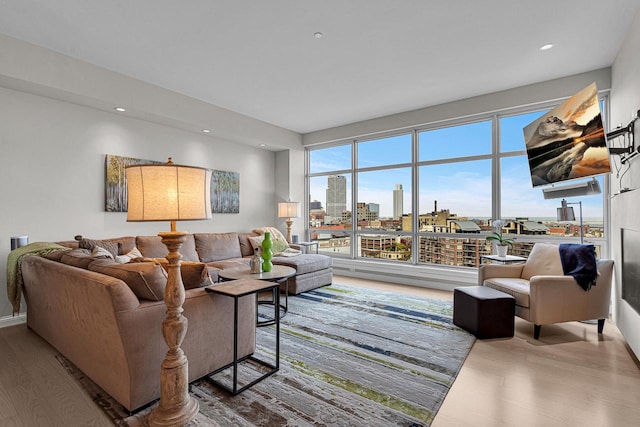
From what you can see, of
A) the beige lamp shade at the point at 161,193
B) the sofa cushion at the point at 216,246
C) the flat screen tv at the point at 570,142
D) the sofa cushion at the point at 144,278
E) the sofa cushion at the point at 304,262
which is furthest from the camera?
the sofa cushion at the point at 216,246

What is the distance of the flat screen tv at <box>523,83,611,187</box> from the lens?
280cm

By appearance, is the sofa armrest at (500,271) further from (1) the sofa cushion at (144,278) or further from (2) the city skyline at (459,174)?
(1) the sofa cushion at (144,278)

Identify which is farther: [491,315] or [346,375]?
[491,315]

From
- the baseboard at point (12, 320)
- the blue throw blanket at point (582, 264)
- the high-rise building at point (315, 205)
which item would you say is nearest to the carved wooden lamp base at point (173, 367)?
the baseboard at point (12, 320)

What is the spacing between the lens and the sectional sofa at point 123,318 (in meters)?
1.75

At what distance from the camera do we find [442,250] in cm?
495

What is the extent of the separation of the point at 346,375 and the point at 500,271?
2.34m

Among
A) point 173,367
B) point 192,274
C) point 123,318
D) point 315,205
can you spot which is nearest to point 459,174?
point 315,205

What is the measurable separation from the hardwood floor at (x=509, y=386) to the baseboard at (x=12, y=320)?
16.2 inches

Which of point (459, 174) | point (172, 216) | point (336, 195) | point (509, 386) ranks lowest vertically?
point (509, 386)

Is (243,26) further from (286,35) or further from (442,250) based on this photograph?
(442,250)

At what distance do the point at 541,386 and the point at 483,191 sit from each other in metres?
3.06

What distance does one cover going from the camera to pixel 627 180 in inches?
114

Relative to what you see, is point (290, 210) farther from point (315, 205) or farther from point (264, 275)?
point (264, 275)
